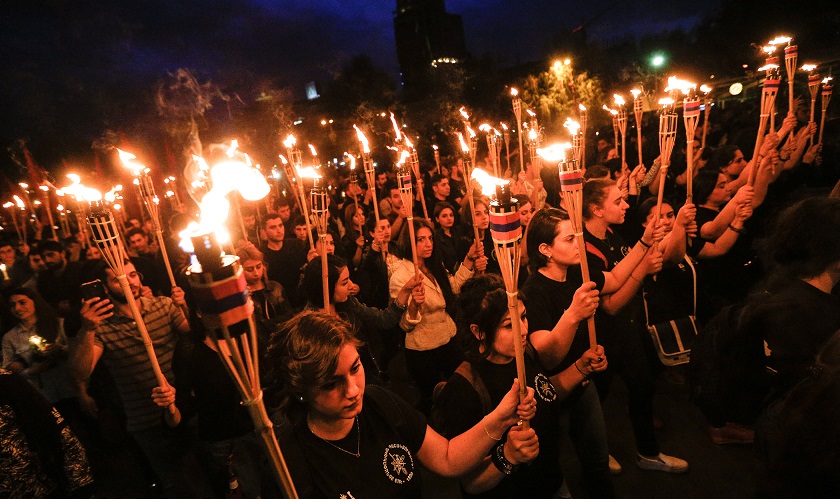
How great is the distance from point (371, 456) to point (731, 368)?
96.1 inches

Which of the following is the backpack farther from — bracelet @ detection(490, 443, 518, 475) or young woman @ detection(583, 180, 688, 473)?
bracelet @ detection(490, 443, 518, 475)

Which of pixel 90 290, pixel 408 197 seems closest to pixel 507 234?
pixel 408 197

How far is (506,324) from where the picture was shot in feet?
8.64

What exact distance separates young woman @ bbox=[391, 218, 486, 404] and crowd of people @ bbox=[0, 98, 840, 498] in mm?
21

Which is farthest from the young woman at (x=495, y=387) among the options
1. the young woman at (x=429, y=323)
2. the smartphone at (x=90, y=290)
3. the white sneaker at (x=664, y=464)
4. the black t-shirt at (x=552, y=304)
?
the smartphone at (x=90, y=290)

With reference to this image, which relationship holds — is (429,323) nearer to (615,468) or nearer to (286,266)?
(615,468)

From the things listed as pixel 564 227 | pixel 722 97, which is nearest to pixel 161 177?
pixel 564 227

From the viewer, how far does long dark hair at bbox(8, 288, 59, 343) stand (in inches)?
195

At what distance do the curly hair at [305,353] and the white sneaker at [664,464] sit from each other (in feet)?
11.2

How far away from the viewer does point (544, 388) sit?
9.12 ft

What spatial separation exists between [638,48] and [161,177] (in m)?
47.1

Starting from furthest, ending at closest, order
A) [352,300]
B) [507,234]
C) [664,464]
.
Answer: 1. [352,300]
2. [664,464]
3. [507,234]

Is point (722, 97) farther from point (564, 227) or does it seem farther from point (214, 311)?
point (214, 311)

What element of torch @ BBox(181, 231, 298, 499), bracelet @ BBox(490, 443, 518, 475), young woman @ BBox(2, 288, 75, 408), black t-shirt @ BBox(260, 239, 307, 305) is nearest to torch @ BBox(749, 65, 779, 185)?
bracelet @ BBox(490, 443, 518, 475)
